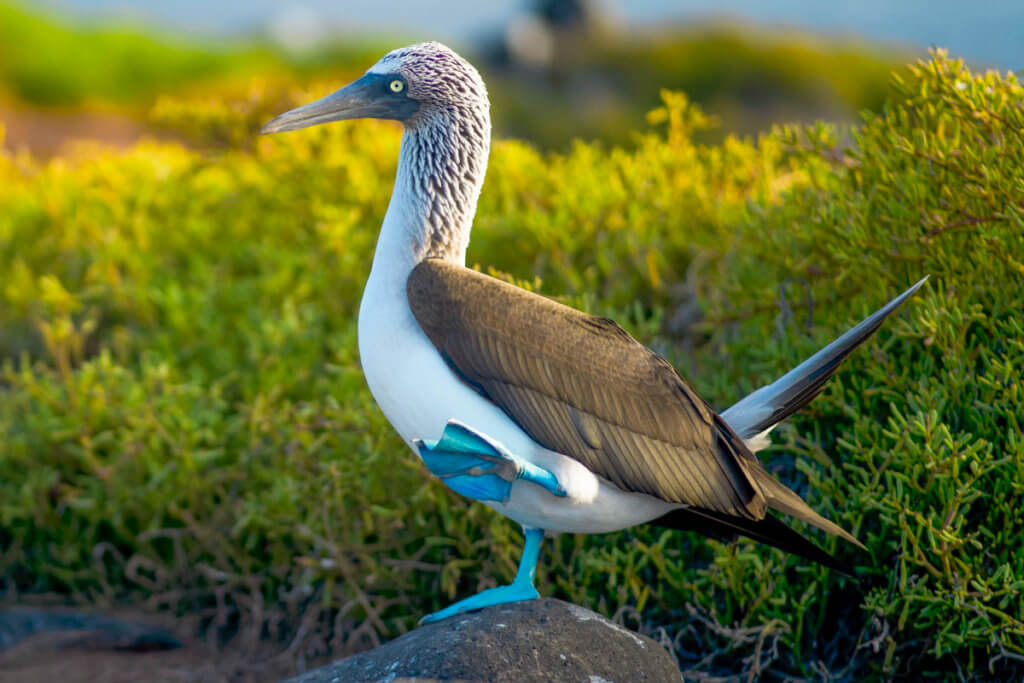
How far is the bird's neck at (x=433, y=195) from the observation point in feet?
10.6

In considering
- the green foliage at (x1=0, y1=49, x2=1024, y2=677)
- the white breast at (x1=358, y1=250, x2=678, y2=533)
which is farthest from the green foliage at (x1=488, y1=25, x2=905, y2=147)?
the white breast at (x1=358, y1=250, x2=678, y2=533)

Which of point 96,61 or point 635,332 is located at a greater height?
point 96,61

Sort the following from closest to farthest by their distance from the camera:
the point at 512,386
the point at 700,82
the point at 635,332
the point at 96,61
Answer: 1. the point at 512,386
2. the point at 635,332
3. the point at 700,82
4. the point at 96,61

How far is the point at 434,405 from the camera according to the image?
118 inches

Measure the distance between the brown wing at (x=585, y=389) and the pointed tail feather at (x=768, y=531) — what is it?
142 mm

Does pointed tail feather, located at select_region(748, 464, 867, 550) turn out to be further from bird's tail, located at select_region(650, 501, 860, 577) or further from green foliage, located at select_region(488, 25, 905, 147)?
green foliage, located at select_region(488, 25, 905, 147)

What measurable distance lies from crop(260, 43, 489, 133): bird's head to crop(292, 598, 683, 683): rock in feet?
5.09

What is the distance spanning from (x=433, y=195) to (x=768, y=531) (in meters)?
1.48

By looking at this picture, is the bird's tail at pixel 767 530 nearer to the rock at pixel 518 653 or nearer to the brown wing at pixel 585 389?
the brown wing at pixel 585 389

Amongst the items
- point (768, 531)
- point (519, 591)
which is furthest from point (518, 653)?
point (768, 531)

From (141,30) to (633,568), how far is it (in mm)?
22603

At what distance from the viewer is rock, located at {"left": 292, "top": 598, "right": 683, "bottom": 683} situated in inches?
121

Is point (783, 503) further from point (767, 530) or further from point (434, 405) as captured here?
point (434, 405)

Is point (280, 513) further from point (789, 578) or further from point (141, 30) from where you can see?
point (141, 30)
